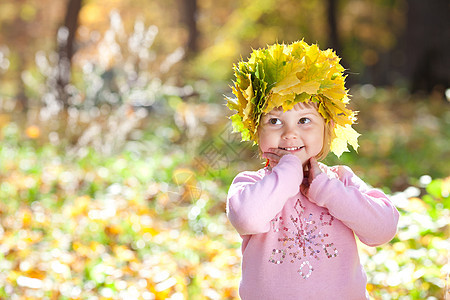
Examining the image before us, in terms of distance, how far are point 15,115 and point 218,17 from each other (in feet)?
46.3

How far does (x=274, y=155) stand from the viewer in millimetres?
1877

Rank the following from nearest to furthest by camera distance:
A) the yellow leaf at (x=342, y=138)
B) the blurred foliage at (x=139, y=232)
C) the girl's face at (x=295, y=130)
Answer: the girl's face at (x=295, y=130) < the yellow leaf at (x=342, y=138) < the blurred foliage at (x=139, y=232)

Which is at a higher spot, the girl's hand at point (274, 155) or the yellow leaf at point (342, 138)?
the yellow leaf at point (342, 138)

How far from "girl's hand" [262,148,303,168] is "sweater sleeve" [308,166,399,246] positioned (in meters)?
0.15

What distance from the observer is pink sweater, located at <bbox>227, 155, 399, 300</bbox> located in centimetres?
173

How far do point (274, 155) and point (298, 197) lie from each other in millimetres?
171

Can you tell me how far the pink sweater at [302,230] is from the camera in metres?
1.73

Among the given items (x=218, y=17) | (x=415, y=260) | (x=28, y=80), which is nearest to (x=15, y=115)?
(x=28, y=80)

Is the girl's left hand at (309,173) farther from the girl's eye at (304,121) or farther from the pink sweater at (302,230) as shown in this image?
the girl's eye at (304,121)

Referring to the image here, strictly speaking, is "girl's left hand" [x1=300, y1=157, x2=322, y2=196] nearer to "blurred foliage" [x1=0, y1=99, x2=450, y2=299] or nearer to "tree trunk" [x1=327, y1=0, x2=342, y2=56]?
"blurred foliage" [x1=0, y1=99, x2=450, y2=299]

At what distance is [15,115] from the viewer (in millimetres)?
8797

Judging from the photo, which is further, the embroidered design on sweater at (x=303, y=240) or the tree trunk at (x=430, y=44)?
the tree trunk at (x=430, y=44)

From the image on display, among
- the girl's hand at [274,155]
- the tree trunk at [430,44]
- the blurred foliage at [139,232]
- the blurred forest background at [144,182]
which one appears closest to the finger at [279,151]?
the girl's hand at [274,155]

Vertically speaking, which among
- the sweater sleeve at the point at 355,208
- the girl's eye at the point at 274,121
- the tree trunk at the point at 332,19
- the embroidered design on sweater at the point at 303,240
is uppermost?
the tree trunk at the point at 332,19
